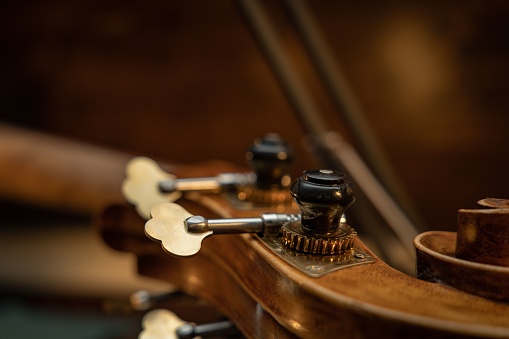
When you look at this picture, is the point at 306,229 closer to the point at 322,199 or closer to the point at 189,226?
the point at 322,199

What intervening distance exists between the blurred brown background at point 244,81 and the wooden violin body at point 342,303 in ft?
11.1

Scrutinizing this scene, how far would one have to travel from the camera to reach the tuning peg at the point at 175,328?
4.00ft

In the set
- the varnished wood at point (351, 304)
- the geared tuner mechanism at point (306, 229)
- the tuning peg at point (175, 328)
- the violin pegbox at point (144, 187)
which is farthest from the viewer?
the violin pegbox at point (144, 187)

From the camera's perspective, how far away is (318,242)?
88 centimetres

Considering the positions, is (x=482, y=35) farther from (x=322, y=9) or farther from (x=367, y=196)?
(x=367, y=196)

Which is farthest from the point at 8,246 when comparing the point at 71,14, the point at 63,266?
the point at 71,14

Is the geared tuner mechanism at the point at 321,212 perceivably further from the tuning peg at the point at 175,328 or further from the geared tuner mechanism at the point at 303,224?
the tuning peg at the point at 175,328

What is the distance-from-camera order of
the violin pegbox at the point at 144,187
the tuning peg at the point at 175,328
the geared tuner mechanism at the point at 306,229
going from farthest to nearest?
the violin pegbox at the point at 144,187 → the tuning peg at the point at 175,328 → the geared tuner mechanism at the point at 306,229

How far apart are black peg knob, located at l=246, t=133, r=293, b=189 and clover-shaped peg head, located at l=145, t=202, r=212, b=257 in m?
0.34

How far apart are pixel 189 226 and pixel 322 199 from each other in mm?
240

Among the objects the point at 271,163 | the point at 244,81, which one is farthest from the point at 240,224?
the point at 244,81

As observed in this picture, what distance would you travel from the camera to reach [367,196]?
8.25 ft

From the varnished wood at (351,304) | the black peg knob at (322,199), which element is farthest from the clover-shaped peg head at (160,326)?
the black peg knob at (322,199)

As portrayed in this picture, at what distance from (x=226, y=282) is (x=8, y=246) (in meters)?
2.86
